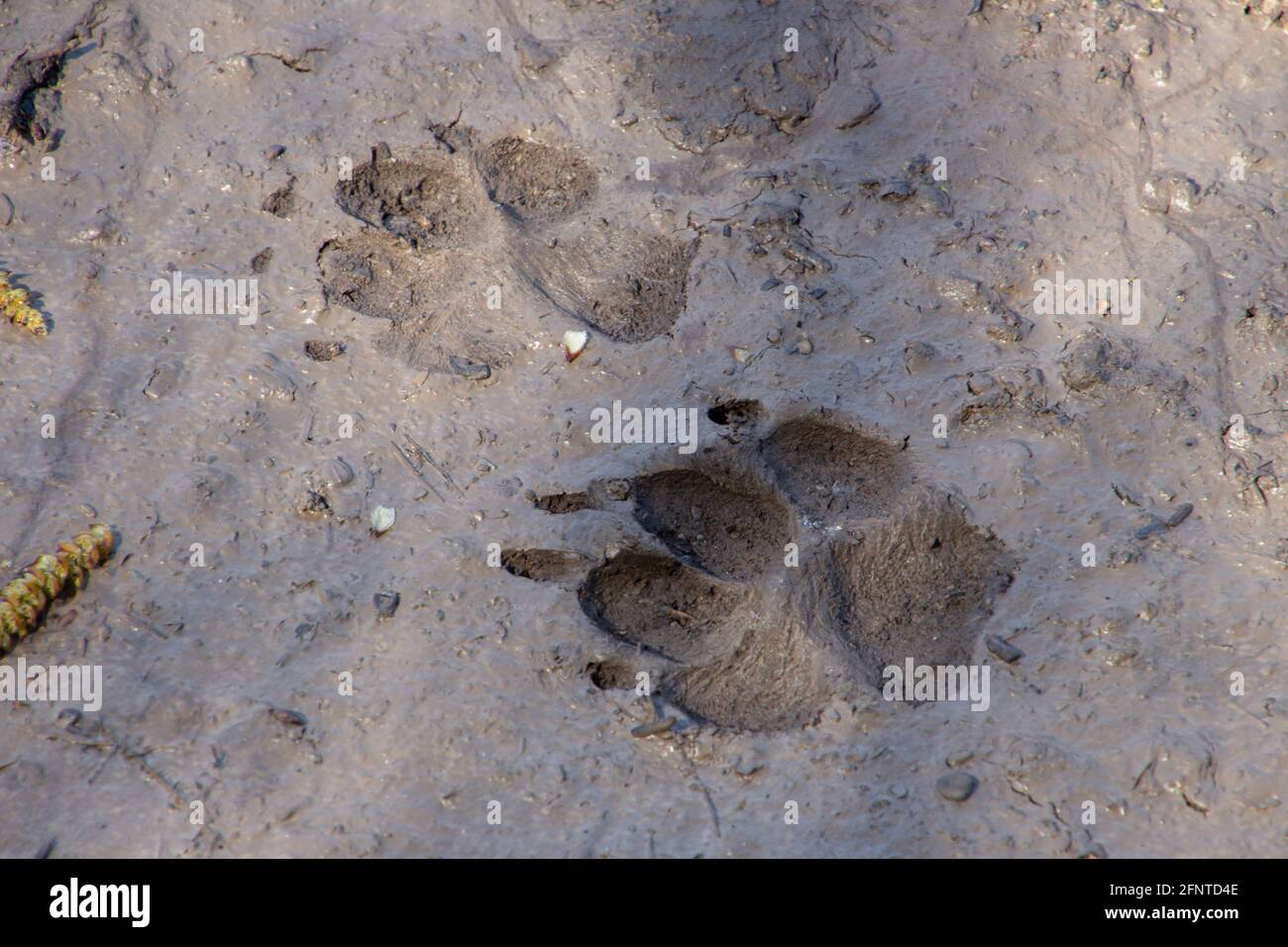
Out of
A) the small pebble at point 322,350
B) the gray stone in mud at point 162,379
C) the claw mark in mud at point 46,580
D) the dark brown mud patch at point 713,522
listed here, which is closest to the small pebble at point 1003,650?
the dark brown mud patch at point 713,522

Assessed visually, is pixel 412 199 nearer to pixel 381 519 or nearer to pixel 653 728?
pixel 381 519

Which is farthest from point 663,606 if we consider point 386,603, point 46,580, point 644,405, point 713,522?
point 46,580

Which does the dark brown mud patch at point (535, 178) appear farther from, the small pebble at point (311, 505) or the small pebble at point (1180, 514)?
the small pebble at point (1180, 514)

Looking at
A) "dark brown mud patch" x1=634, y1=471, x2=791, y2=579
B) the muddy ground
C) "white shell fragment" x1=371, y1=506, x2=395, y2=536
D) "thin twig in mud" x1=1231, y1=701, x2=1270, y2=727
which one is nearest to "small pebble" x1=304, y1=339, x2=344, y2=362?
the muddy ground

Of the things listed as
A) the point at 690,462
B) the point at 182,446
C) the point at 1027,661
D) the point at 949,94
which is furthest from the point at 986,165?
the point at 182,446

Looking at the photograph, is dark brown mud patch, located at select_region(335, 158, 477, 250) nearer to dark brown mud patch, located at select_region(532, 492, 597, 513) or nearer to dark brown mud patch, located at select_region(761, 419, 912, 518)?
dark brown mud patch, located at select_region(532, 492, 597, 513)
